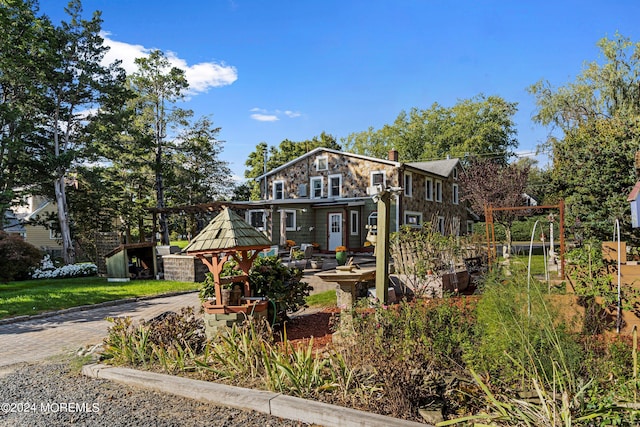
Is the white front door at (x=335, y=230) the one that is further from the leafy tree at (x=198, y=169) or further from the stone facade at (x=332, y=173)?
the leafy tree at (x=198, y=169)

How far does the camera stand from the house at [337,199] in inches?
908

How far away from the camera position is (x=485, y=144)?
4250cm

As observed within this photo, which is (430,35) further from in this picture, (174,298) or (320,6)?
(174,298)

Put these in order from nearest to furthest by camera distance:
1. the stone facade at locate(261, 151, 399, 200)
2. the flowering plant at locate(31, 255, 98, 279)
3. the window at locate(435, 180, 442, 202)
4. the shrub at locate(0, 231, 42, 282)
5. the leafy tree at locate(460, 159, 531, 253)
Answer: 1. the shrub at locate(0, 231, 42, 282)
2. the flowering plant at locate(31, 255, 98, 279)
3. the stone facade at locate(261, 151, 399, 200)
4. the leafy tree at locate(460, 159, 531, 253)
5. the window at locate(435, 180, 442, 202)

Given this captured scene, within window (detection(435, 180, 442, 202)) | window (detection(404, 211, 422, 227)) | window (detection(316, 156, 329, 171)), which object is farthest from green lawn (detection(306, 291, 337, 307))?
window (detection(435, 180, 442, 202))

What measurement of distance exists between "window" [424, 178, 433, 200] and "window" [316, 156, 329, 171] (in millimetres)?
6225

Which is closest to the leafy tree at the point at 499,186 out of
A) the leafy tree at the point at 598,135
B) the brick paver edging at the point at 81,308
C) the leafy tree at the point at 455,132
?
the leafy tree at the point at 598,135

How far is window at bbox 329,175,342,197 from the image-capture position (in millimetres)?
24750

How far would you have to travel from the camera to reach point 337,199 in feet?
79.2

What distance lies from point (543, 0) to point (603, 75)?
17795 millimetres

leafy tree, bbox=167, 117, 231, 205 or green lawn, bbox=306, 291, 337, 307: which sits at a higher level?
leafy tree, bbox=167, 117, 231, 205

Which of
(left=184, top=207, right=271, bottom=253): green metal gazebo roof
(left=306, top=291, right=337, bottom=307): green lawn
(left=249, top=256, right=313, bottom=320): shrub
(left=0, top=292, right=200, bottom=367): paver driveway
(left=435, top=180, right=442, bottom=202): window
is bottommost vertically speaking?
(left=0, top=292, right=200, bottom=367): paver driveway

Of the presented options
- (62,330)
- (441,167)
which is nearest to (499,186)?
(441,167)

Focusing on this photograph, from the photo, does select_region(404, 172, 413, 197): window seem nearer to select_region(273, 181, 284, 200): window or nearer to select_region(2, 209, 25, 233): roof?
select_region(273, 181, 284, 200): window
